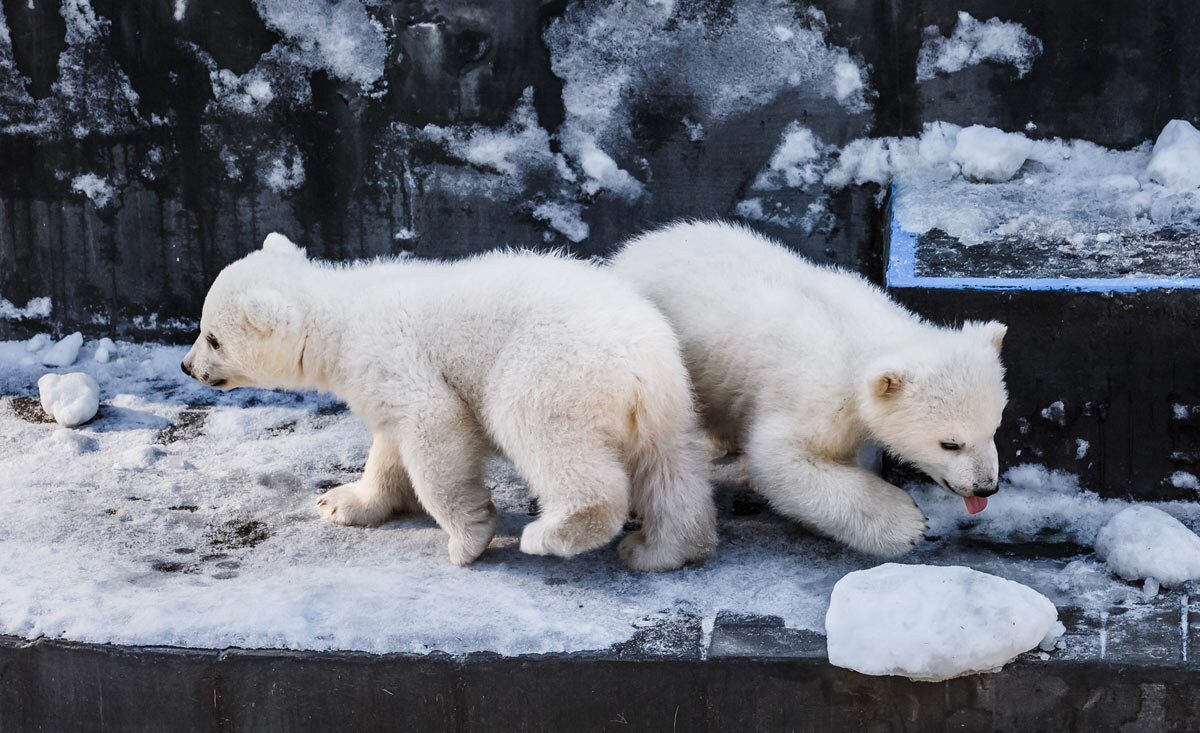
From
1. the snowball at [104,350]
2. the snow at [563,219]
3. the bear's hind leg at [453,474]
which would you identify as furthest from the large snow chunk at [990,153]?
the snowball at [104,350]

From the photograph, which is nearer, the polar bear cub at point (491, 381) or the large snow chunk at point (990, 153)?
the polar bear cub at point (491, 381)

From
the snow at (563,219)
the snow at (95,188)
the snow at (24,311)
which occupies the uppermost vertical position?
the snow at (95,188)

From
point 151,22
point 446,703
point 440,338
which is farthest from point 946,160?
point 151,22

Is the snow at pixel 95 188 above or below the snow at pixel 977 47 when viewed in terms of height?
below

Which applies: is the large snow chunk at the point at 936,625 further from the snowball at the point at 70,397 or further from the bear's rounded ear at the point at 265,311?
the snowball at the point at 70,397

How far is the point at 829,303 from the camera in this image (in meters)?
4.33

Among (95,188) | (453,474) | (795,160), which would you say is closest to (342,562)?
(453,474)

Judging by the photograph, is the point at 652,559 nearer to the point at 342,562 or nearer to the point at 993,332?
the point at 342,562

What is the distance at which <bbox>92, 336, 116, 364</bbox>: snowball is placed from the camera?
628cm

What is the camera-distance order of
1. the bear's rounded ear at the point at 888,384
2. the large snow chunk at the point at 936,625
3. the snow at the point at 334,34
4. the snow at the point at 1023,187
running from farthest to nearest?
the snow at the point at 334,34 → the snow at the point at 1023,187 → the bear's rounded ear at the point at 888,384 → the large snow chunk at the point at 936,625

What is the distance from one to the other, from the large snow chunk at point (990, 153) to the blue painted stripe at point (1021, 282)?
2.93 ft

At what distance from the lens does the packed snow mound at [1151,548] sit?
12.0ft

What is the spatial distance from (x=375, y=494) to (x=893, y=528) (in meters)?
1.90

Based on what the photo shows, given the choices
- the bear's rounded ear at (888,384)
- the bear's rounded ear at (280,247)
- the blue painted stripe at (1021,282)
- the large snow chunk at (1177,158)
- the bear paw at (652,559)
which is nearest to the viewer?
the bear's rounded ear at (888,384)
